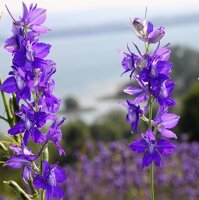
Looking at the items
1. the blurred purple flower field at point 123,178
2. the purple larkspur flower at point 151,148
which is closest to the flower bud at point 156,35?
the purple larkspur flower at point 151,148

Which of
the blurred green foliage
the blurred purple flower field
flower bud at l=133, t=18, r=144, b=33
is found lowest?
the blurred green foliage

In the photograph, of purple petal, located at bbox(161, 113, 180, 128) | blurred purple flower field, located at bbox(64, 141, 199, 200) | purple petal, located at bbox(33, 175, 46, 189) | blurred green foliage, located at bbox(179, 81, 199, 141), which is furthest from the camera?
blurred green foliage, located at bbox(179, 81, 199, 141)

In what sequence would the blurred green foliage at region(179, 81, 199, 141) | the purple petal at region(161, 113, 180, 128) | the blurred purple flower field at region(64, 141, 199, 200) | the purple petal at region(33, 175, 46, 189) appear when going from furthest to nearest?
the blurred green foliage at region(179, 81, 199, 141)
the blurred purple flower field at region(64, 141, 199, 200)
the purple petal at region(161, 113, 180, 128)
the purple petal at region(33, 175, 46, 189)

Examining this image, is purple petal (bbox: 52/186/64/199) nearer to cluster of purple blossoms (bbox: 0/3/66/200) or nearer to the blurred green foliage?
cluster of purple blossoms (bbox: 0/3/66/200)

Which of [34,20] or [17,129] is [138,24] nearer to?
[34,20]

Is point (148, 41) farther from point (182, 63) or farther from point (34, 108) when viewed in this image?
point (182, 63)

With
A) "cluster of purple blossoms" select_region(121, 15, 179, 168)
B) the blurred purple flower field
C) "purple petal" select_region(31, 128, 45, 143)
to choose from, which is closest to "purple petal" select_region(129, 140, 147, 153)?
"cluster of purple blossoms" select_region(121, 15, 179, 168)

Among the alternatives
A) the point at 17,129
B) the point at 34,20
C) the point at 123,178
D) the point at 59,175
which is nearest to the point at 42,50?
the point at 34,20

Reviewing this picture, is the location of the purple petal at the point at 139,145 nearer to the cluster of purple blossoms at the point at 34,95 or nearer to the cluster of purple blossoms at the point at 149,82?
the cluster of purple blossoms at the point at 149,82
